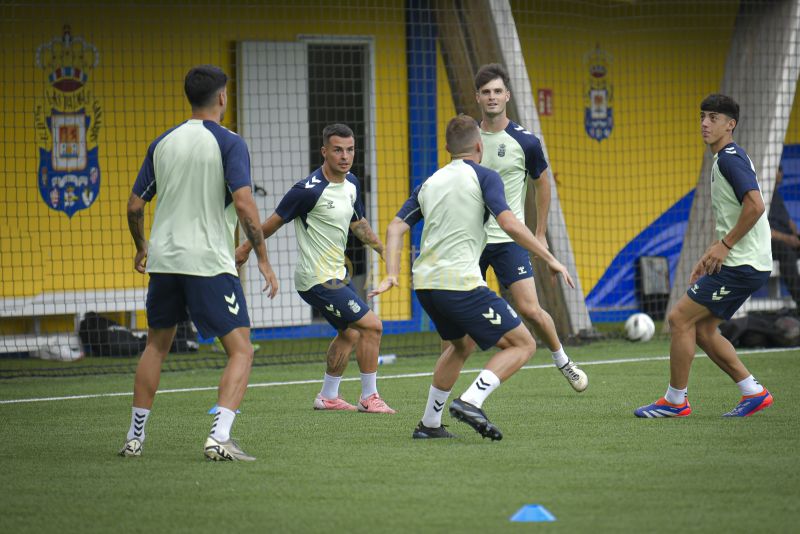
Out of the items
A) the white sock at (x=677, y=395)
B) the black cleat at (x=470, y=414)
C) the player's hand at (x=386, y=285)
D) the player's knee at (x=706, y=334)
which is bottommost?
the white sock at (x=677, y=395)

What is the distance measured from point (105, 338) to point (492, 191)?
7.27m

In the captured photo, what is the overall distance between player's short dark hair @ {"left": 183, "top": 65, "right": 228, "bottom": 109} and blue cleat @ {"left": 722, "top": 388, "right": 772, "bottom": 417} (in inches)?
149

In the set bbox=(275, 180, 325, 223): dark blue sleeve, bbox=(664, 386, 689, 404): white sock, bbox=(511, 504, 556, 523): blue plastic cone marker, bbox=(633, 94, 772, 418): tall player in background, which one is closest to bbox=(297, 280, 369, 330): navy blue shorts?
bbox=(275, 180, 325, 223): dark blue sleeve

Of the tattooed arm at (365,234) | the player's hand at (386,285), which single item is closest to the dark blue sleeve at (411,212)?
the player's hand at (386,285)

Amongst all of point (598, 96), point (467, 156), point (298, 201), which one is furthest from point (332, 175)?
point (598, 96)

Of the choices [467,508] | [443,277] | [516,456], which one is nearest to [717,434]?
[516,456]

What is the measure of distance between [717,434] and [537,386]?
2.69 m

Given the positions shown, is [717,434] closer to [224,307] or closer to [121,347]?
[224,307]

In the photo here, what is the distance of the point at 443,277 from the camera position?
22.4 feet

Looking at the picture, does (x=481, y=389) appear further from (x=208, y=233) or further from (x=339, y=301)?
(x=339, y=301)

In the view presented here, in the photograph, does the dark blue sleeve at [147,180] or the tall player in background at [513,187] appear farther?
the tall player in background at [513,187]

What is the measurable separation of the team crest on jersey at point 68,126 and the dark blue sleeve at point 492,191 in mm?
7889

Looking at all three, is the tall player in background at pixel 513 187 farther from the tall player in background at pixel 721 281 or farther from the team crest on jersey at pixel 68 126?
the team crest on jersey at pixel 68 126

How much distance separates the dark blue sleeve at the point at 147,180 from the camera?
6703mm
